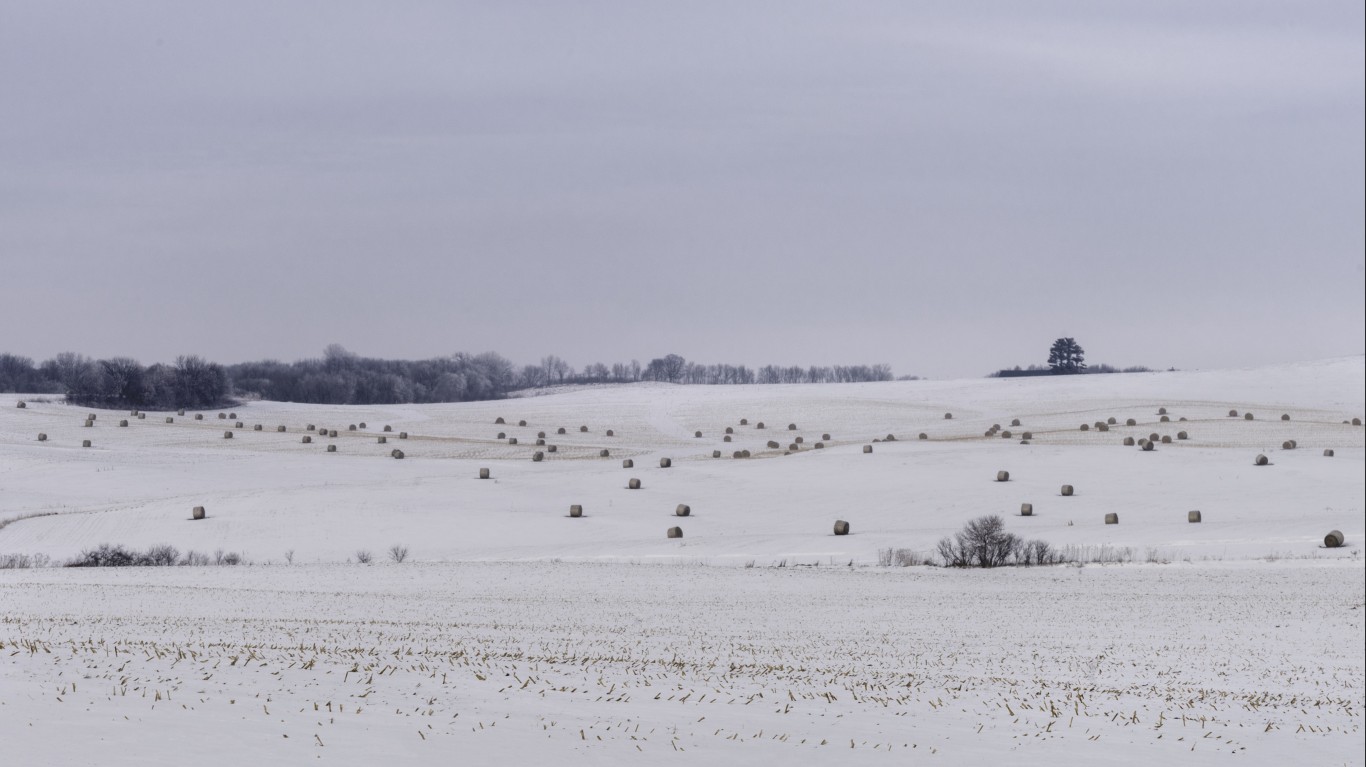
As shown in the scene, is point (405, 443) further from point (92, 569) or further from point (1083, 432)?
point (1083, 432)

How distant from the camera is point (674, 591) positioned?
3183 cm

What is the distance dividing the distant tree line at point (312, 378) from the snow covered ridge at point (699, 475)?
1119mm

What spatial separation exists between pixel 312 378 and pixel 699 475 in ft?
62.1

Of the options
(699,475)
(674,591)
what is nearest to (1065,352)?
(699,475)

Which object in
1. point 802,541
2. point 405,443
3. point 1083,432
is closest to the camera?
point 802,541

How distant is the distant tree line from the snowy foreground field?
4.36 ft

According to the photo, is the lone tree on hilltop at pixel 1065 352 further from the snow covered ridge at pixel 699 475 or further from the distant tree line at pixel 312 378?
the distant tree line at pixel 312 378

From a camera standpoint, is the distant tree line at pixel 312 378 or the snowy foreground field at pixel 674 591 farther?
the distant tree line at pixel 312 378

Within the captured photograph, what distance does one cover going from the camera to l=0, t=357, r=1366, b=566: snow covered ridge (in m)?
40.2

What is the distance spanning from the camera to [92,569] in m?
33.6

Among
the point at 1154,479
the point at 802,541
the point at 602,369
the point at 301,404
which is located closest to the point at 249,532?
the point at 301,404

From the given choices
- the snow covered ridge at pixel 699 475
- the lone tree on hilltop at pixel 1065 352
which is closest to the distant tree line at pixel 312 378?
the snow covered ridge at pixel 699 475

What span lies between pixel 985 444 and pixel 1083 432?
6.43 m

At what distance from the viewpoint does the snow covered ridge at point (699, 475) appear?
40.2m
